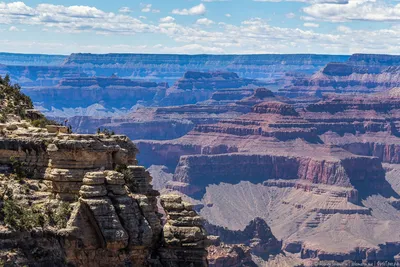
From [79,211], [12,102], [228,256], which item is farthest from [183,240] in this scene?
[228,256]

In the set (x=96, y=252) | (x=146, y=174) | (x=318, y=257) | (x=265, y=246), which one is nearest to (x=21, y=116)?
(x=146, y=174)

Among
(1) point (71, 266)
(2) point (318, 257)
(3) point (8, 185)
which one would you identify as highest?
(3) point (8, 185)

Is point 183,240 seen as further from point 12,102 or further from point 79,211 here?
point 12,102

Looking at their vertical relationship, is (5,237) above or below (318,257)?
above

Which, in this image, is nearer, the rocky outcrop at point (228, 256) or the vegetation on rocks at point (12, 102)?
the vegetation on rocks at point (12, 102)

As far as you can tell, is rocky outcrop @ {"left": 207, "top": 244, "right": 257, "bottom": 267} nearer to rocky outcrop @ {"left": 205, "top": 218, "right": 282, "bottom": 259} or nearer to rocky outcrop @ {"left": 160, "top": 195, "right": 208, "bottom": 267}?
rocky outcrop @ {"left": 205, "top": 218, "right": 282, "bottom": 259}

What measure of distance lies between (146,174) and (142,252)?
363 centimetres

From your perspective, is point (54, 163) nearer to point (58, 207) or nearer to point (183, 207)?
point (58, 207)

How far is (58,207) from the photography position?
33.8 m

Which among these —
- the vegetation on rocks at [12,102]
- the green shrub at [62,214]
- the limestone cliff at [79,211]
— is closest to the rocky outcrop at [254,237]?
the vegetation on rocks at [12,102]

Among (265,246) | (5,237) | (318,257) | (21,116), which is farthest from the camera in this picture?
(318,257)

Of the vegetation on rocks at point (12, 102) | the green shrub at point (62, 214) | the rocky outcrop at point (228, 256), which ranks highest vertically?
the vegetation on rocks at point (12, 102)

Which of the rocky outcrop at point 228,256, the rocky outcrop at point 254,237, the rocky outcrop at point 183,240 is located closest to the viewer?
→ the rocky outcrop at point 183,240

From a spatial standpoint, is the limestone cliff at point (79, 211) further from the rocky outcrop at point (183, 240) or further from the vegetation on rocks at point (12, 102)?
the vegetation on rocks at point (12, 102)
